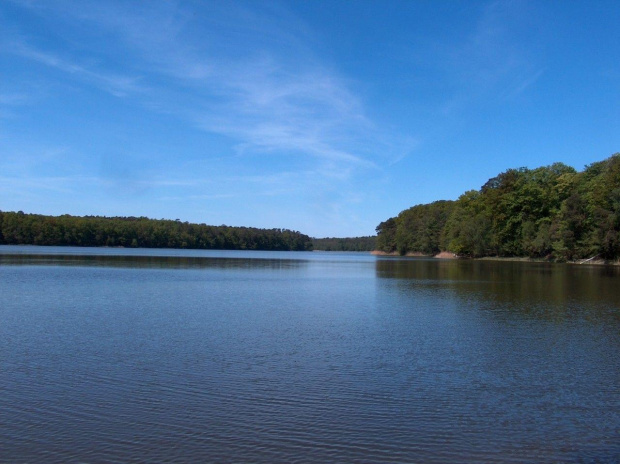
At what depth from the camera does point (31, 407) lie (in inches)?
327

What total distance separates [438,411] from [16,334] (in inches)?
445

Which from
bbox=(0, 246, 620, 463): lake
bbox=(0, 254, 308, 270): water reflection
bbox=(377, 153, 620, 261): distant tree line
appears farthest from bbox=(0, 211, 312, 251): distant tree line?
bbox=(0, 246, 620, 463): lake

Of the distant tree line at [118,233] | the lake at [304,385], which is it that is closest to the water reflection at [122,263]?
the lake at [304,385]

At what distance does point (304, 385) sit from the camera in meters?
9.79

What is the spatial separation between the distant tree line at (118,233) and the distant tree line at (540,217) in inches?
3139

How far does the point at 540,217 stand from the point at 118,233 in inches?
4120

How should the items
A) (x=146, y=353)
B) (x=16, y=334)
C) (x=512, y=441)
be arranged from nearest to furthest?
(x=512, y=441)
(x=146, y=353)
(x=16, y=334)

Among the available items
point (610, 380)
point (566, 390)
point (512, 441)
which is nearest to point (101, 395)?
point (512, 441)

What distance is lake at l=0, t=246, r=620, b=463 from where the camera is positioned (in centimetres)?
702

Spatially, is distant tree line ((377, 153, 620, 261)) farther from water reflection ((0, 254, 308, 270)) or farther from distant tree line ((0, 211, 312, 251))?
distant tree line ((0, 211, 312, 251))

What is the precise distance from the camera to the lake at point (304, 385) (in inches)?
276

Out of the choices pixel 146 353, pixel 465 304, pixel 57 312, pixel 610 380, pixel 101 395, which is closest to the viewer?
pixel 101 395

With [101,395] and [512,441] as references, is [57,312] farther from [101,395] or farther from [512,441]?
[512,441]

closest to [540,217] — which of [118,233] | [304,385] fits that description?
[304,385]
